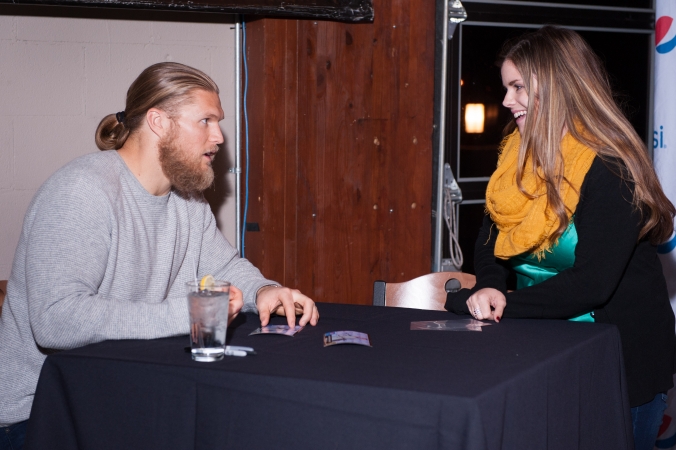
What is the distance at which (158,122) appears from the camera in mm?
1909

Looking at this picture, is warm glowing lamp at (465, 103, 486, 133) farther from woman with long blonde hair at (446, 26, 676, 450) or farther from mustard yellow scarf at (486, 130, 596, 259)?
woman with long blonde hair at (446, 26, 676, 450)

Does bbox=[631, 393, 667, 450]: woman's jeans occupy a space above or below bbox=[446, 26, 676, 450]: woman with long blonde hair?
below

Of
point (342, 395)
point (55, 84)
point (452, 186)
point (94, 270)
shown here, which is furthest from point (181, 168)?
point (452, 186)

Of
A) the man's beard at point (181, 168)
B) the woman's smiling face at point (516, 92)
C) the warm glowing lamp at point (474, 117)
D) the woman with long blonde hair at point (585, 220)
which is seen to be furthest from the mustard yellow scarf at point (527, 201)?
the warm glowing lamp at point (474, 117)

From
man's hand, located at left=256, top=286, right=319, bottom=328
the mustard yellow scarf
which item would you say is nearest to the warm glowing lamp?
the mustard yellow scarf

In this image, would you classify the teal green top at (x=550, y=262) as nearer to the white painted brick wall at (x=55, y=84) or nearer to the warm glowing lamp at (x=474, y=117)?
the white painted brick wall at (x=55, y=84)

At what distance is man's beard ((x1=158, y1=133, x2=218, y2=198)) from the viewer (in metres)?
1.86

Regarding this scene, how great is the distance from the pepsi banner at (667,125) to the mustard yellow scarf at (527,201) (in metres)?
1.18

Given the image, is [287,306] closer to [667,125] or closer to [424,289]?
[424,289]

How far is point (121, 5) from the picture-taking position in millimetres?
2557

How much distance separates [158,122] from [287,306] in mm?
626

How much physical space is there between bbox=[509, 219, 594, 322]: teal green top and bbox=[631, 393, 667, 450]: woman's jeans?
23 cm

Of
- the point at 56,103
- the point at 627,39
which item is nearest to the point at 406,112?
the point at 56,103

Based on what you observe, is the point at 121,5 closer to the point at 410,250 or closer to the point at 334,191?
the point at 334,191
